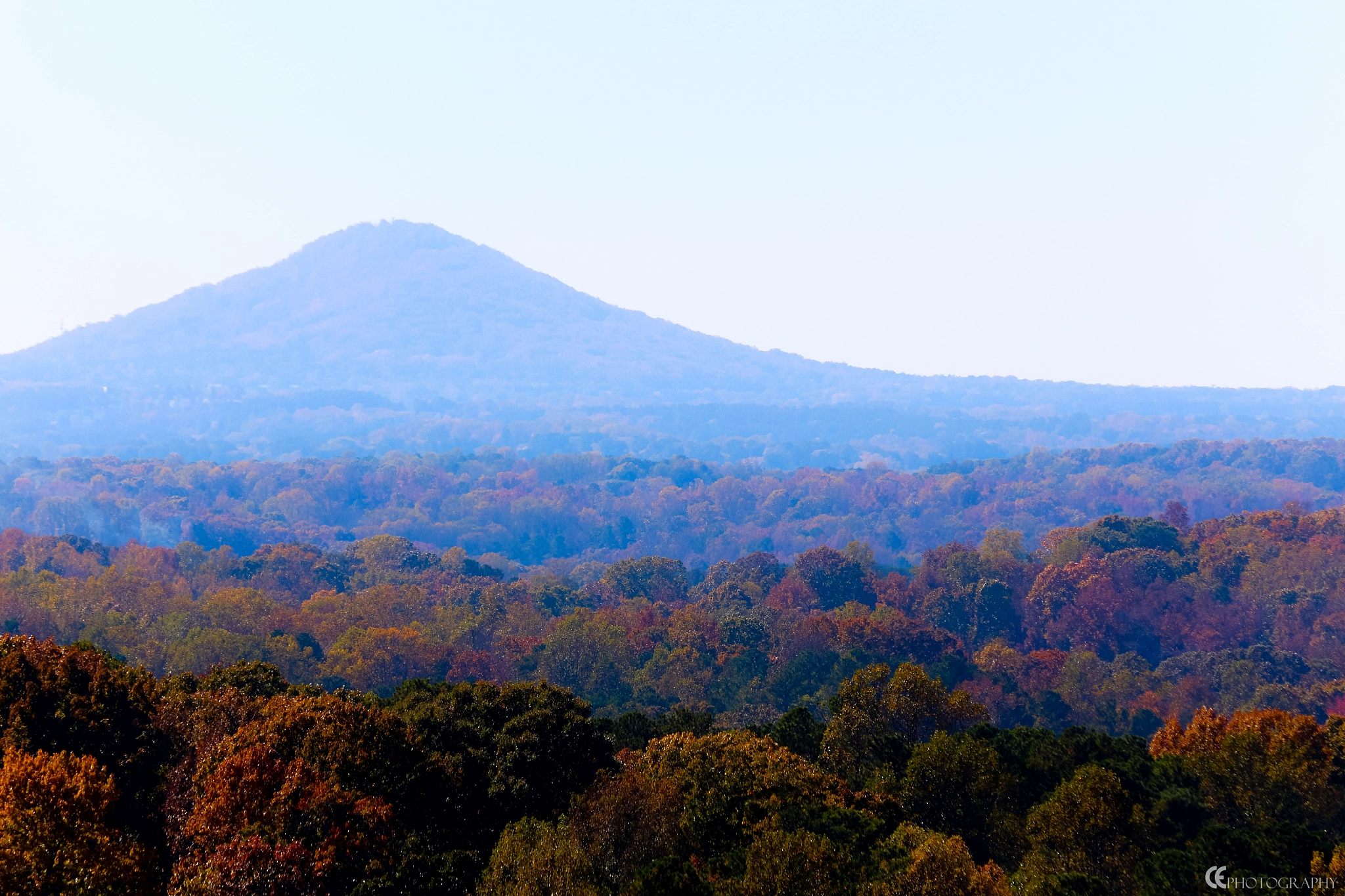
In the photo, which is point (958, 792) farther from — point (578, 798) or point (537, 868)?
point (537, 868)

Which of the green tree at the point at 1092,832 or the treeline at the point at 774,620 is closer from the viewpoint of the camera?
the green tree at the point at 1092,832

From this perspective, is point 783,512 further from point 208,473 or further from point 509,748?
point 509,748

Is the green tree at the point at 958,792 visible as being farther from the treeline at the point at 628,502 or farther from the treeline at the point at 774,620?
the treeline at the point at 628,502

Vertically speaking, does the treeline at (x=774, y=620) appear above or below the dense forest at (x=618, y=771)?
below

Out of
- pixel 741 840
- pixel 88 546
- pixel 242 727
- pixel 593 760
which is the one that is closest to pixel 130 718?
pixel 242 727

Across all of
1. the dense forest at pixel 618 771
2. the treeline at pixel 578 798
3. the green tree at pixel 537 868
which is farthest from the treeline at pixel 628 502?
the green tree at pixel 537 868

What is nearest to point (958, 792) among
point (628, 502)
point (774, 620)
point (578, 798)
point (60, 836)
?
point (578, 798)
